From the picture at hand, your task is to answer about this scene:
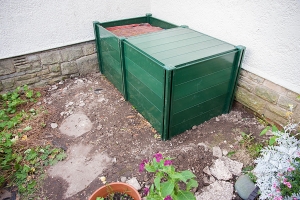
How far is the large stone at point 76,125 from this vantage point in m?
2.88

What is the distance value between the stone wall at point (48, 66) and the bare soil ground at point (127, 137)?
386 millimetres

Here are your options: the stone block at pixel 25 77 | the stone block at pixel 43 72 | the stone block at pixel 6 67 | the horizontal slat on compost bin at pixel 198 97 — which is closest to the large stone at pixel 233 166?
the horizontal slat on compost bin at pixel 198 97

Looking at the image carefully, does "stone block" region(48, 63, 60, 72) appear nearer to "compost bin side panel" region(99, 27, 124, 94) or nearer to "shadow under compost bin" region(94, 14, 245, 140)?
"compost bin side panel" region(99, 27, 124, 94)

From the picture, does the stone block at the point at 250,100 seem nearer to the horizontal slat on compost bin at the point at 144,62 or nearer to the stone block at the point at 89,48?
the horizontal slat on compost bin at the point at 144,62

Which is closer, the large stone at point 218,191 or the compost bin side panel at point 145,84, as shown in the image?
the large stone at point 218,191

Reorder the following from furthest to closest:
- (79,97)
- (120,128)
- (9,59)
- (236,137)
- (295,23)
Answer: (79,97), (9,59), (120,128), (236,137), (295,23)

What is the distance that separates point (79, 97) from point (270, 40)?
8.91 feet

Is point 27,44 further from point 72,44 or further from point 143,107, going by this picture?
point 143,107

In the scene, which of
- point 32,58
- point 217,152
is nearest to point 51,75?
point 32,58

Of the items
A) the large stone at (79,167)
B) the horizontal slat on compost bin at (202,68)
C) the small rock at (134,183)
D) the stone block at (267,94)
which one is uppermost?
the horizontal slat on compost bin at (202,68)

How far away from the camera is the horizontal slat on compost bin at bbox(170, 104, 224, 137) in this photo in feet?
8.73

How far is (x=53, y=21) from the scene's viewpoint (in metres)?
3.32

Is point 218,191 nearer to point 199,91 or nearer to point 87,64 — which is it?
point 199,91

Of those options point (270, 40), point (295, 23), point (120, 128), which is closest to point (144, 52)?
point (120, 128)
